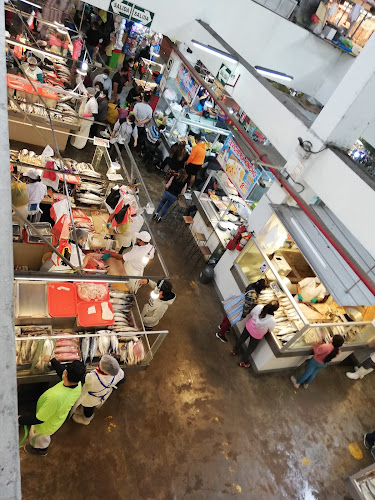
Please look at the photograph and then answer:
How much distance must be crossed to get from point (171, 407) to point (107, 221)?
14.2 ft

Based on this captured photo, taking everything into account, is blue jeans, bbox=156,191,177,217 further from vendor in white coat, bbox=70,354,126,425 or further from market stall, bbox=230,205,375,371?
vendor in white coat, bbox=70,354,126,425

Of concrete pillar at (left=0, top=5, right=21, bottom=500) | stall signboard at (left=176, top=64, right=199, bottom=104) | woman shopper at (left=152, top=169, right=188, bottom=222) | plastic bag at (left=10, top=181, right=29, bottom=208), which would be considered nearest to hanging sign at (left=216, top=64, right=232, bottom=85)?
stall signboard at (left=176, top=64, right=199, bottom=104)

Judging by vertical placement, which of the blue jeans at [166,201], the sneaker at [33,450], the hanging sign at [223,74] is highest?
the hanging sign at [223,74]

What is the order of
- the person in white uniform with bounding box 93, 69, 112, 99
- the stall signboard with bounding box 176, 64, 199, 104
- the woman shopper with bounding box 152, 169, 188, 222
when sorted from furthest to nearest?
the person in white uniform with bounding box 93, 69, 112, 99 < the stall signboard with bounding box 176, 64, 199, 104 < the woman shopper with bounding box 152, 169, 188, 222

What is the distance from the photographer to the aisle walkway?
17.0 feet

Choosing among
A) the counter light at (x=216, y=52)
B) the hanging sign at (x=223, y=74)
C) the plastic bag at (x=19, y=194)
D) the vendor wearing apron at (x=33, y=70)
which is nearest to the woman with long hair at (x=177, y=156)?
the hanging sign at (x=223, y=74)

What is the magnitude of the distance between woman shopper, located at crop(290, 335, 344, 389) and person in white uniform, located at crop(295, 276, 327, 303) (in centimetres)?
113

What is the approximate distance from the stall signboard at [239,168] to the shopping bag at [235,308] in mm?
2444

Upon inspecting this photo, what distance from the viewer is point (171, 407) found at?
6.37 m

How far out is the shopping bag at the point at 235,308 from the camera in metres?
7.48

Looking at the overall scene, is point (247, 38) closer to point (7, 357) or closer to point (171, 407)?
point (171, 407)

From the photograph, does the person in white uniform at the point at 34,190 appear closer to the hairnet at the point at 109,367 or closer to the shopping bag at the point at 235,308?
the hairnet at the point at 109,367

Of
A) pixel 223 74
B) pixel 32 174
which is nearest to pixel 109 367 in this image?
pixel 32 174

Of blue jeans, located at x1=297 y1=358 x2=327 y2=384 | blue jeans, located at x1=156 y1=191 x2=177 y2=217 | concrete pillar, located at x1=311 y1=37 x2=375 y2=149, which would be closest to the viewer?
concrete pillar, located at x1=311 y1=37 x2=375 y2=149
